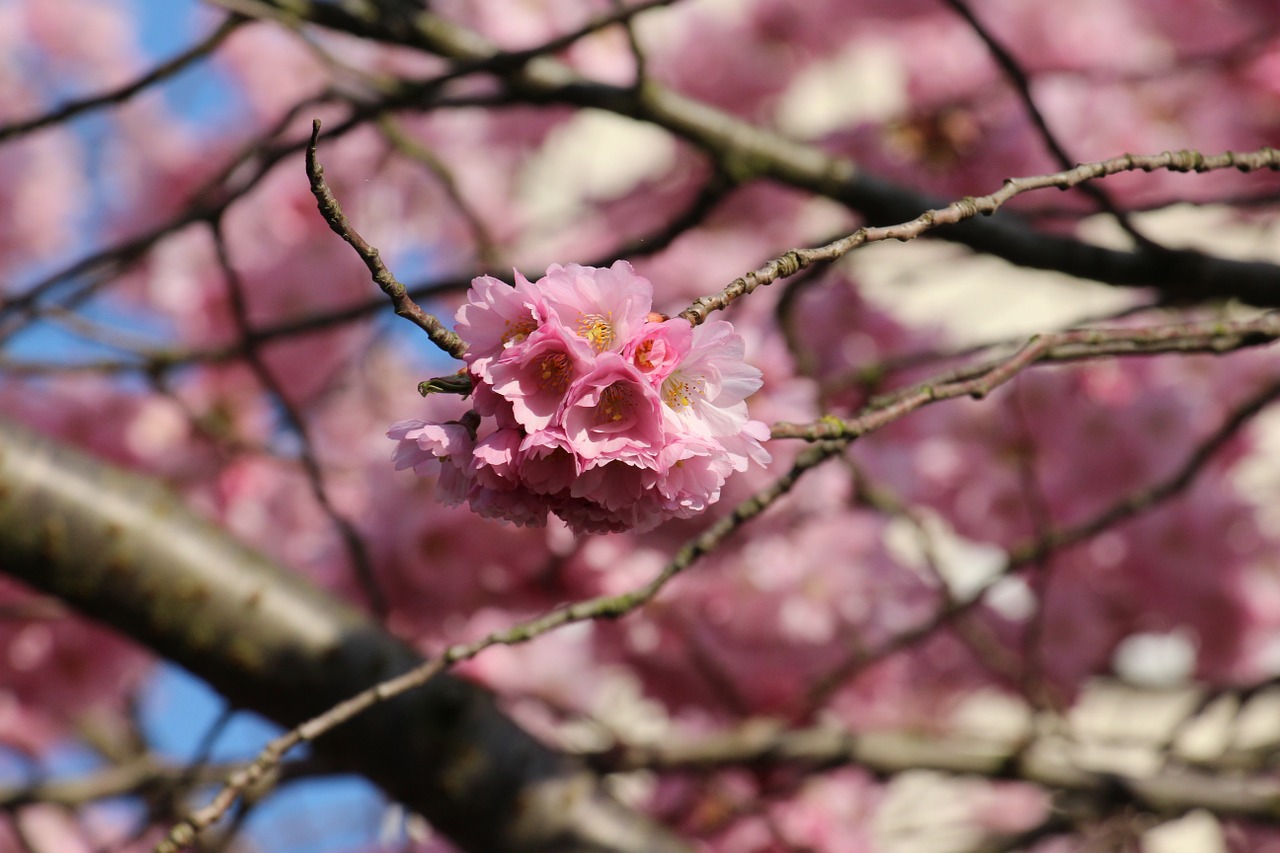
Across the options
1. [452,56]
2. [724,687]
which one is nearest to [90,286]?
[452,56]

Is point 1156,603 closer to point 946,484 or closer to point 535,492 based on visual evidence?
point 946,484

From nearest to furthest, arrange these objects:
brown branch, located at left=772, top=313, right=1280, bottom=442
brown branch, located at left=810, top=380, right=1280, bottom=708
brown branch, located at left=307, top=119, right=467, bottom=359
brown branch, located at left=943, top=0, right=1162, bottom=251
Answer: brown branch, located at left=307, top=119, right=467, bottom=359, brown branch, located at left=772, top=313, right=1280, bottom=442, brown branch, located at left=943, top=0, right=1162, bottom=251, brown branch, located at left=810, top=380, right=1280, bottom=708

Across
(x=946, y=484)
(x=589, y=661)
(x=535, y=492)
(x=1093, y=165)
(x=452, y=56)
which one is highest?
(x=946, y=484)

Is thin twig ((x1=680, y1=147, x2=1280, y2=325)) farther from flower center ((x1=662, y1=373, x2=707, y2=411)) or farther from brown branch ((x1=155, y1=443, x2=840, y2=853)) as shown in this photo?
brown branch ((x1=155, y1=443, x2=840, y2=853))

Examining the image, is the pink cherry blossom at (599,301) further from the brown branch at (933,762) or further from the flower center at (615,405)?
the brown branch at (933,762)

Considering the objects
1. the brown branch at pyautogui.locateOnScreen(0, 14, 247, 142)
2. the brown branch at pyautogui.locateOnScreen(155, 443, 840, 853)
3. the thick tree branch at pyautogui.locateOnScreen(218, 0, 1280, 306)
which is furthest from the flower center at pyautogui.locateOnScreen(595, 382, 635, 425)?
the brown branch at pyautogui.locateOnScreen(0, 14, 247, 142)

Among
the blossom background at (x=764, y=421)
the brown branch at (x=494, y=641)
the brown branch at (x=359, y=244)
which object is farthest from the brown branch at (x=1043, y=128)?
the brown branch at (x=359, y=244)

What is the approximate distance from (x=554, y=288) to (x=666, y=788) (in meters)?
1.86

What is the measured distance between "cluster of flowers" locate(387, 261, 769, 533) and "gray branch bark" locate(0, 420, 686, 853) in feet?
2.81

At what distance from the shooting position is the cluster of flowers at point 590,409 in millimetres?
702

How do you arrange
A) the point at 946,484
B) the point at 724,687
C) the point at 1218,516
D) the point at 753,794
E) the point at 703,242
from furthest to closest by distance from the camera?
the point at 703,242, the point at 946,484, the point at 1218,516, the point at 753,794, the point at 724,687

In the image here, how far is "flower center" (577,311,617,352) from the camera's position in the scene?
0.73m

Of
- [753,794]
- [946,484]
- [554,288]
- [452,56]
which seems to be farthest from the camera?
[946,484]

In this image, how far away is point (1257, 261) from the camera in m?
1.31
